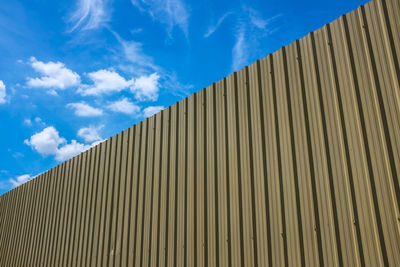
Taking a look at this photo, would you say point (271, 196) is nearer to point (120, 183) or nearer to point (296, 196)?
point (296, 196)

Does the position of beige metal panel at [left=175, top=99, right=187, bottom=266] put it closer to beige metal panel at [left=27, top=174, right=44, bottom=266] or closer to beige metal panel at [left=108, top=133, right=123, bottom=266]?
beige metal panel at [left=108, top=133, right=123, bottom=266]

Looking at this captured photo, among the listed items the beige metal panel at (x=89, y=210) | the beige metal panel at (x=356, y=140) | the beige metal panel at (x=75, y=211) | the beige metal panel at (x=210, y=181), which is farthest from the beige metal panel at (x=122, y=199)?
the beige metal panel at (x=356, y=140)

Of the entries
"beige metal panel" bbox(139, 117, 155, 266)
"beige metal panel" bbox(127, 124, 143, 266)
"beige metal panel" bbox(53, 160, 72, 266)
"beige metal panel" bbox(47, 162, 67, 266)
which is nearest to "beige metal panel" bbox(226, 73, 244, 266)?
"beige metal panel" bbox(139, 117, 155, 266)

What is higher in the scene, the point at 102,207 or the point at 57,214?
the point at 57,214

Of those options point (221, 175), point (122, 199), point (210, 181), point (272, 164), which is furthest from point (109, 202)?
point (272, 164)

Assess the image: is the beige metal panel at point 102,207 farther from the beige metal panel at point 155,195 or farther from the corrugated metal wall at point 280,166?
the beige metal panel at point 155,195

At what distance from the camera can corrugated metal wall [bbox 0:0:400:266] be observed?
104 inches

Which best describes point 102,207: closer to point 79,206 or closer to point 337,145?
point 79,206

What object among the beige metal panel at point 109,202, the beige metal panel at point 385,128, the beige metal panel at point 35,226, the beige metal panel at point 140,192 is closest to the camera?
the beige metal panel at point 385,128

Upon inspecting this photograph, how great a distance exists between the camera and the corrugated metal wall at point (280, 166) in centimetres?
264

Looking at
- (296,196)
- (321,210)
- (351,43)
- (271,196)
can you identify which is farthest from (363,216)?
(351,43)

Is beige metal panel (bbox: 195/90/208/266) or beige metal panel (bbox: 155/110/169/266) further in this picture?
beige metal panel (bbox: 155/110/169/266)

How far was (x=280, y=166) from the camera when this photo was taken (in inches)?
125

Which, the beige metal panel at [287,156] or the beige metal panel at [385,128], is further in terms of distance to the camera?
the beige metal panel at [287,156]
